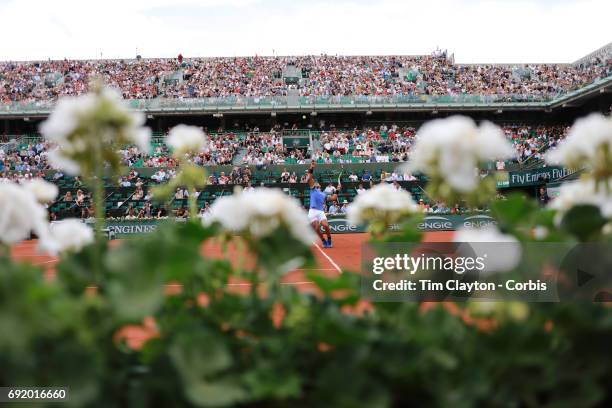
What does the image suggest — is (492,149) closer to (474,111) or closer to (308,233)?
(308,233)

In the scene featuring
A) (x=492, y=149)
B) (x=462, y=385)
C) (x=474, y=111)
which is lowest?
(x=462, y=385)

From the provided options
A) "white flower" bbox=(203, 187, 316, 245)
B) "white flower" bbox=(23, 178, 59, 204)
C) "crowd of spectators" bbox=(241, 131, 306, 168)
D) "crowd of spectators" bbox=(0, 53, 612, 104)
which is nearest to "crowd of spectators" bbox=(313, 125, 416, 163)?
"crowd of spectators" bbox=(241, 131, 306, 168)

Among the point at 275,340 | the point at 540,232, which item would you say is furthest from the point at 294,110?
the point at 275,340

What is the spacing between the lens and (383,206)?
2.19 metres

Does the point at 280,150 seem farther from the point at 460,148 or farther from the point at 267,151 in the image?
the point at 460,148

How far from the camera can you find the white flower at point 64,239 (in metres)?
1.84

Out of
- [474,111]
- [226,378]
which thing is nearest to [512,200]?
[226,378]

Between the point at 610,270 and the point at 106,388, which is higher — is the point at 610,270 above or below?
above

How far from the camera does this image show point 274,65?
140ft

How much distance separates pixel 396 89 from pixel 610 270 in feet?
129

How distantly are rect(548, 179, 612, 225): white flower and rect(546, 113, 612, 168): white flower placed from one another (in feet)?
0.28

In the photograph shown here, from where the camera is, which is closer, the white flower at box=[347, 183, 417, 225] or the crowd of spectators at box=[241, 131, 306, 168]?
the white flower at box=[347, 183, 417, 225]

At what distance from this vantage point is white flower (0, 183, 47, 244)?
1658 mm

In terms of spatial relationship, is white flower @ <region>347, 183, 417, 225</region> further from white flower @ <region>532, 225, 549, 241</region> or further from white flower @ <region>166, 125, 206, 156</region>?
white flower @ <region>166, 125, 206, 156</region>
